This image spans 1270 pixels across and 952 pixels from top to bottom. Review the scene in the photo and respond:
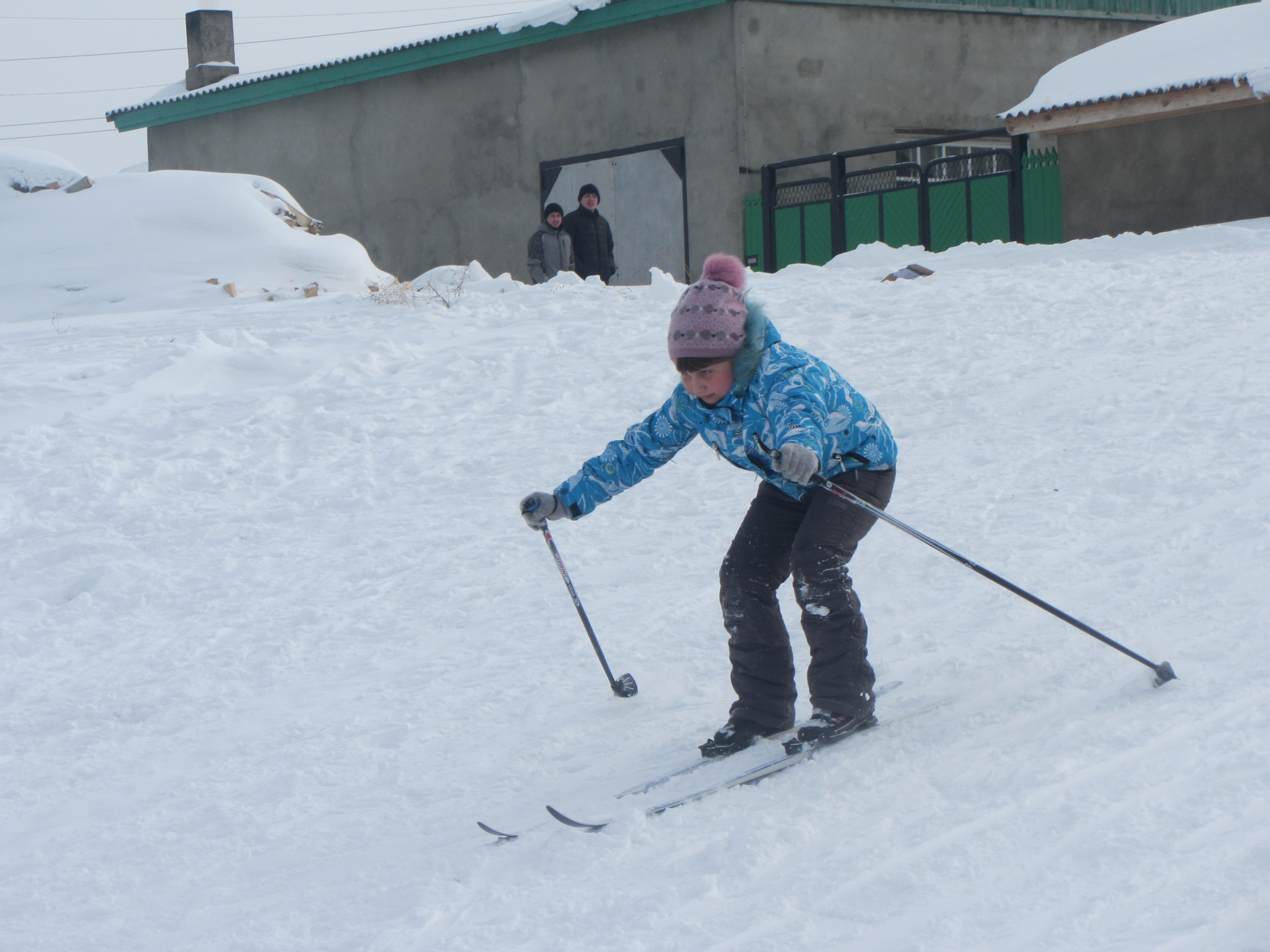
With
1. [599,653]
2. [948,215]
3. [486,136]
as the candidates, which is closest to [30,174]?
[486,136]

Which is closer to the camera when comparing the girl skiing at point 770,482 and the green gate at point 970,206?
the girl skiing at point 770,482

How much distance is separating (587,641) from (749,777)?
1444mm

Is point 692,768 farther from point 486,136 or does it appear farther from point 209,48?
point 209,48

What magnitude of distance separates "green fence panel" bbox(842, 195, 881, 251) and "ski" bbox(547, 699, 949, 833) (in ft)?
36.8

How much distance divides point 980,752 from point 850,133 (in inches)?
525

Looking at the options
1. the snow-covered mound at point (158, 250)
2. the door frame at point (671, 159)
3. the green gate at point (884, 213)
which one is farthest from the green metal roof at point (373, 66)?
the snow-covered mound at point (158, 250)

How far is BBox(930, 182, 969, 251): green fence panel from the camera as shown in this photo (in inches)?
536

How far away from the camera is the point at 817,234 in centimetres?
1454

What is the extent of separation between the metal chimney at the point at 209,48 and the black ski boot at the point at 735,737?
2137 cm

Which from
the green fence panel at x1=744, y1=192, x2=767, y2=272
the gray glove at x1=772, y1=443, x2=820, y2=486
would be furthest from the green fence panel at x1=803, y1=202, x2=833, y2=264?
the gray glove at x1=772, y1=443, x2=820, y2=486

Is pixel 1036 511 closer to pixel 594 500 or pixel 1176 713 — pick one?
pixel 1176 713

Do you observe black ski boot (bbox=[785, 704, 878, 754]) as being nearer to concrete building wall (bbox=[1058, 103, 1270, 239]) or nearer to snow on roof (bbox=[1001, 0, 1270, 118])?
snow on roof (bbox=[1001, 0, 1270, 118])

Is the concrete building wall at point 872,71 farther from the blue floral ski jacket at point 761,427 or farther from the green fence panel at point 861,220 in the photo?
the blue floral ski jacket at point 761,427

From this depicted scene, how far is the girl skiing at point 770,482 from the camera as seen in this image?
327cm
